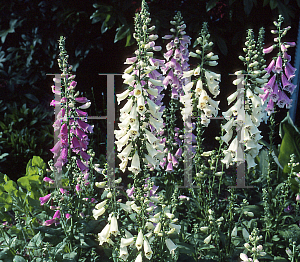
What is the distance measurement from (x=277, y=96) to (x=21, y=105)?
3645 mm

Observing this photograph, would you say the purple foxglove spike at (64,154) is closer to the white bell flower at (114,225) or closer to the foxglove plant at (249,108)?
the white bell flower at (114,225)

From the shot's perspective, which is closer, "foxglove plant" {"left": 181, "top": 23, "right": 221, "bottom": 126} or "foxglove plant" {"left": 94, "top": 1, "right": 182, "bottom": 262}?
"foxglove plant" {"left": 94, "top": 1, "right": 182, "bottom": 262}

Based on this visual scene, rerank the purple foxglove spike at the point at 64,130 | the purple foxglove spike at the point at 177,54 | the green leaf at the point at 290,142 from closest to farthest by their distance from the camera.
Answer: the purple foxglove spike at the point at 64,130 → the purple foxglove spike at the point at 177,54 → the green leaf at the point at 290,142

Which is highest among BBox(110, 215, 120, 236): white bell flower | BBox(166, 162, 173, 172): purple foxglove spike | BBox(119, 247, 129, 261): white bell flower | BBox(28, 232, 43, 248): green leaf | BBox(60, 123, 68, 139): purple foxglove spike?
BBox(60, 123, 68, 139): purple foxglove spike

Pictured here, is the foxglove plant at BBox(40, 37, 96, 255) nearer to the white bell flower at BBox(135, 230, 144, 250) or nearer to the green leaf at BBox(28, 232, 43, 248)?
the green leaf at BBox(28, 232, 43, 248)

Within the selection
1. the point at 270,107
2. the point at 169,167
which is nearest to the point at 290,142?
the point at 270,107

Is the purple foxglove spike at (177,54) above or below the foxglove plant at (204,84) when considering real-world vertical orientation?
above

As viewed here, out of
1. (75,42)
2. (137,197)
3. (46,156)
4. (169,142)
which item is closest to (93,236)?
(137,197)

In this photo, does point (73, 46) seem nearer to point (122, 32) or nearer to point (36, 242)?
point (122, 32)

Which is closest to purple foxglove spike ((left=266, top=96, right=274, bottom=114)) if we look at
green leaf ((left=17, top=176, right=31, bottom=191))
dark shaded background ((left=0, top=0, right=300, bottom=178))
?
dark shaded background ((left=0, top=0, right=300, bottom=178))

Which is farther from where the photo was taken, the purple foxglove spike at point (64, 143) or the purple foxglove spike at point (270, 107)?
the purple foxglove spike at point (270, 107)

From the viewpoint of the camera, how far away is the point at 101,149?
4.91 m

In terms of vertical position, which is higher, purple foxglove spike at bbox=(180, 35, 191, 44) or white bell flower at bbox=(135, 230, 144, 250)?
purple foxglove spike at bbox=(180, 35, 191, 44)

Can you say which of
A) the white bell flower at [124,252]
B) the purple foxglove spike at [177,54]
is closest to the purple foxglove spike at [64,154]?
the white bell flower at [124,252]
